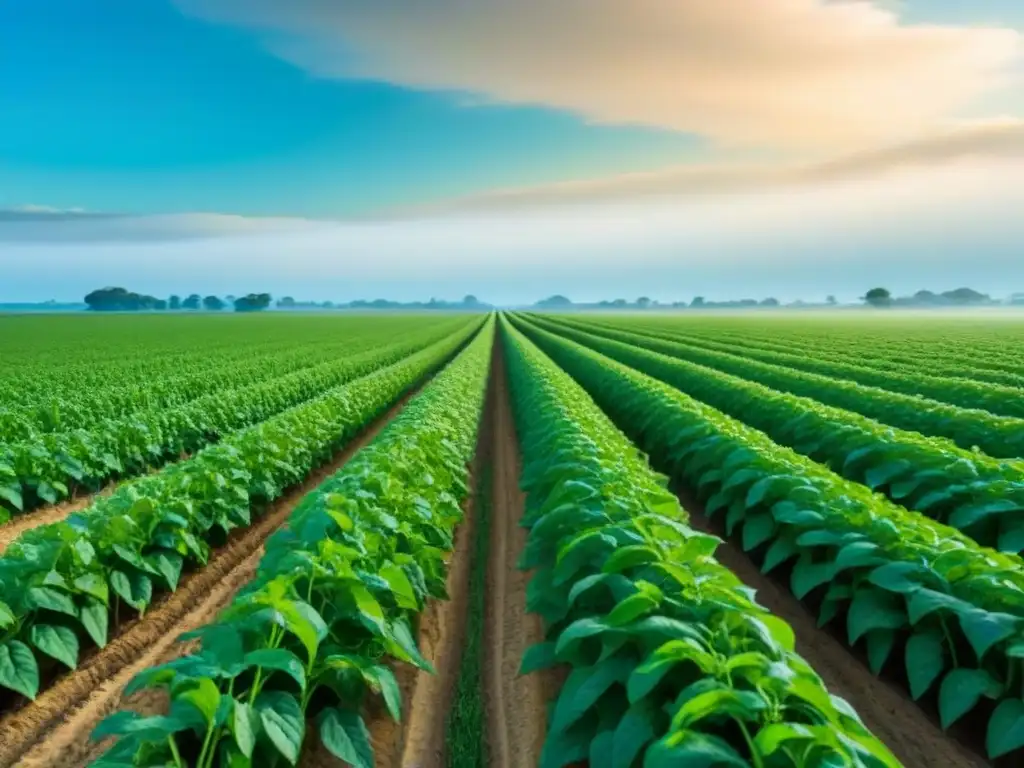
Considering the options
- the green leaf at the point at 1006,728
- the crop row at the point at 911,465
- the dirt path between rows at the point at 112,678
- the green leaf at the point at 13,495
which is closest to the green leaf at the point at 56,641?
the dirt path between rows at the point at 112,678

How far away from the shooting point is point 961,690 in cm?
390

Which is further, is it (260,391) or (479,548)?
(260,391)

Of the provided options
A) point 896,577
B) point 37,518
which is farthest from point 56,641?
point 896,577

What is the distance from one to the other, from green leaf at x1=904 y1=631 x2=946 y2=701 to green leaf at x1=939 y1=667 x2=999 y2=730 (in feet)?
0.49

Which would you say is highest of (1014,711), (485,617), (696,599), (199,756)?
(696,599)

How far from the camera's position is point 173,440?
523 inches

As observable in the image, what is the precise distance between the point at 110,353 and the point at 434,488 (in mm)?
41492

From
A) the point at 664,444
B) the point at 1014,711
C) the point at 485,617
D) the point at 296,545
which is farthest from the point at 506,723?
the point at 664,444

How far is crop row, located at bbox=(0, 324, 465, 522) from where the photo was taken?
9766 mm

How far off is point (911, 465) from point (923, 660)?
438 centimetres

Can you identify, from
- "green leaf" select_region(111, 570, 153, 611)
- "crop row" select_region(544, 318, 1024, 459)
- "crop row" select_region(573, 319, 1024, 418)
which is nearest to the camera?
"green leaf" select_region(111, 570, 153, 611)

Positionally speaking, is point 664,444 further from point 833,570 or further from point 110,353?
point 110,353

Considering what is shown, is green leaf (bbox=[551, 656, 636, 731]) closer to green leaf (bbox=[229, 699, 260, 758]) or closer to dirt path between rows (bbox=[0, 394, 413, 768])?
green leaf (bbox=[229, 699, 260, 758])

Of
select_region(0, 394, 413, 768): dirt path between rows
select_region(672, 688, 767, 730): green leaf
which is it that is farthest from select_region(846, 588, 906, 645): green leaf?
select_region(0, 394, 413, 768): dirt path between rows
